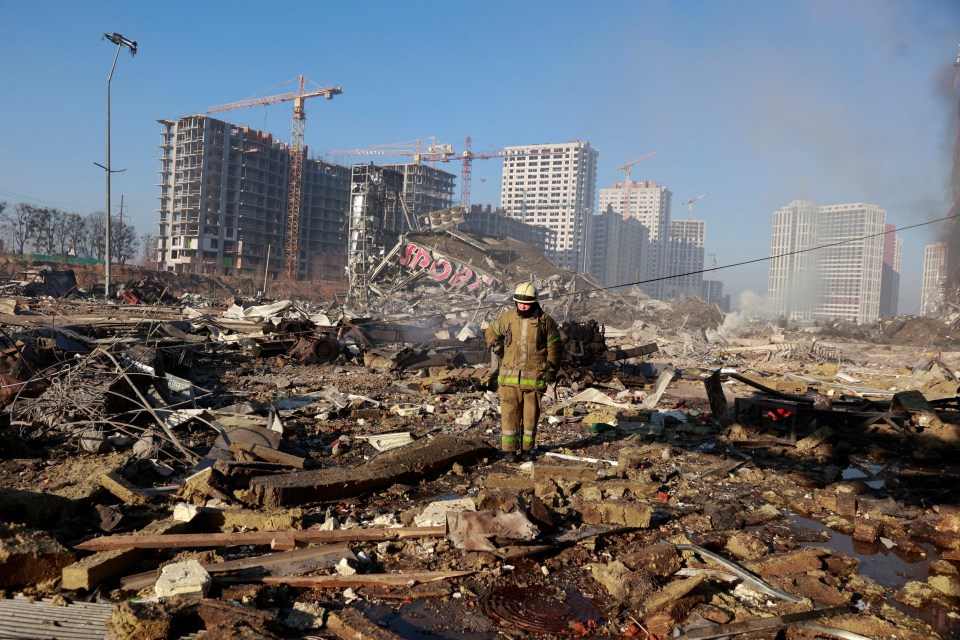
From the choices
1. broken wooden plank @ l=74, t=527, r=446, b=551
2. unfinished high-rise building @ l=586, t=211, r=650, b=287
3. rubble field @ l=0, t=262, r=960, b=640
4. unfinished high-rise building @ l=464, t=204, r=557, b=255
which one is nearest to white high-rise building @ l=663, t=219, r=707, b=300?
unfinished high-rise building @ l=586, t=211, r=650, b=287

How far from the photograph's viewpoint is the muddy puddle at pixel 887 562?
3.14 m

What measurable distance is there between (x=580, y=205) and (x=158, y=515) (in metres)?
135

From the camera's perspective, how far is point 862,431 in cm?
700

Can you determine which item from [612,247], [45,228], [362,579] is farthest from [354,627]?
[612,247]

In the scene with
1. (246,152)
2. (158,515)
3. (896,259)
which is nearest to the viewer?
(158,515)

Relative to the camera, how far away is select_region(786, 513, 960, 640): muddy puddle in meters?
3.14

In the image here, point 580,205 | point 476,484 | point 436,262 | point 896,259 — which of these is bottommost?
point 476,484

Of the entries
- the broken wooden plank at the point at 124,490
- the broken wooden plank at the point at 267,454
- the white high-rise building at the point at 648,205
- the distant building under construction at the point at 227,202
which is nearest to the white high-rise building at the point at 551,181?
the white high-rise building at the point at 648,205

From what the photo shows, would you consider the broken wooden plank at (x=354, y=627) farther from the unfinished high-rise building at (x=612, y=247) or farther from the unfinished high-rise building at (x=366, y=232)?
the unfinished high-rise building at (x=612, y=247)

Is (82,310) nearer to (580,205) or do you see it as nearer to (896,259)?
(580,205)

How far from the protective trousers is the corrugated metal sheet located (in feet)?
12.1

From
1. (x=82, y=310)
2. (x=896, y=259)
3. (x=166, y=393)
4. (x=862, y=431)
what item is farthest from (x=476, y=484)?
(x=896, y=259)

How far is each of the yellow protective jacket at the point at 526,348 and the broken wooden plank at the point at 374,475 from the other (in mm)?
790

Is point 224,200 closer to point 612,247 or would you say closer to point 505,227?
point 505,227
